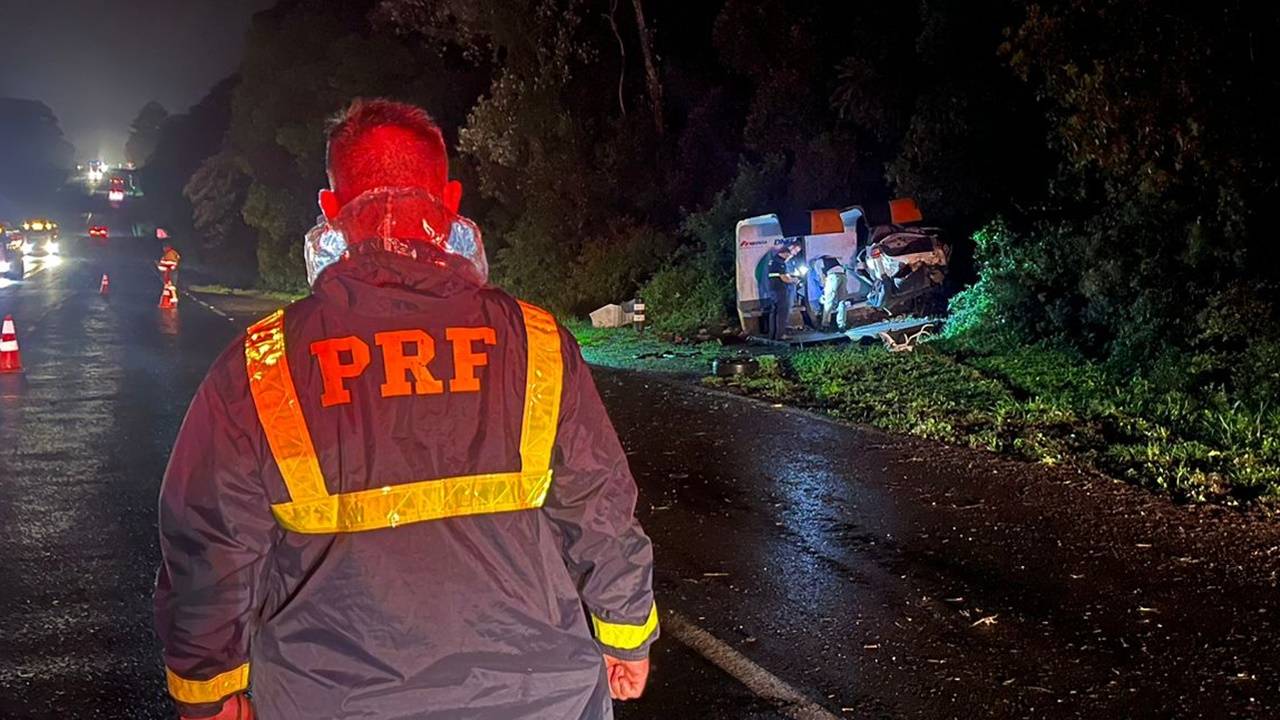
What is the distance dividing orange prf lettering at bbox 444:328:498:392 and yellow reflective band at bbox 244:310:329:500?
28cm

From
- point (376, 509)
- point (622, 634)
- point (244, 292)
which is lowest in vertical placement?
point (244, 292)

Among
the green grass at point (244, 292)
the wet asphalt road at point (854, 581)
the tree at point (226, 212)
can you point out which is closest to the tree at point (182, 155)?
the tree at point (226, 212)

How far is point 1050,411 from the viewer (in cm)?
1040

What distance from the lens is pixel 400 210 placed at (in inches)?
87.4

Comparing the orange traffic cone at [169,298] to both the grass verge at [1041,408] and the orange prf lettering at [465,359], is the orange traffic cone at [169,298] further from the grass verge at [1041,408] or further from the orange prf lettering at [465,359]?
the orange prf lettering at [465,359]

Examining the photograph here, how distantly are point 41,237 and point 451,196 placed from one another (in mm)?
66471

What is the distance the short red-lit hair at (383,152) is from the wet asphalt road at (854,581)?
2.88m

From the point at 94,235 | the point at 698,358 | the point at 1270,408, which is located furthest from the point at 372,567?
the point at 94,235

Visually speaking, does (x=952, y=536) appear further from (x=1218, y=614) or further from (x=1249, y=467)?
(x=1249, y=467)

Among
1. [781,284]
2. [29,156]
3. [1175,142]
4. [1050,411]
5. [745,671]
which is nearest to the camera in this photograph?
[745,671]

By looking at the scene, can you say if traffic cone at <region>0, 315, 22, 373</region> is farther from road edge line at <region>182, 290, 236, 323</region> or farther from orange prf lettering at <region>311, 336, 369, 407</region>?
orange prf lettering at <region>311, 336, 369, 407</region>

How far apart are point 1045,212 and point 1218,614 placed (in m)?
10.9

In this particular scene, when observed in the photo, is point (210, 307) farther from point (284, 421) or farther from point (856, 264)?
point (284, 421)

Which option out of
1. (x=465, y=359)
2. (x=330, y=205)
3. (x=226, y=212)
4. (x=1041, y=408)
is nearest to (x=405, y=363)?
(x=465, y=359)
